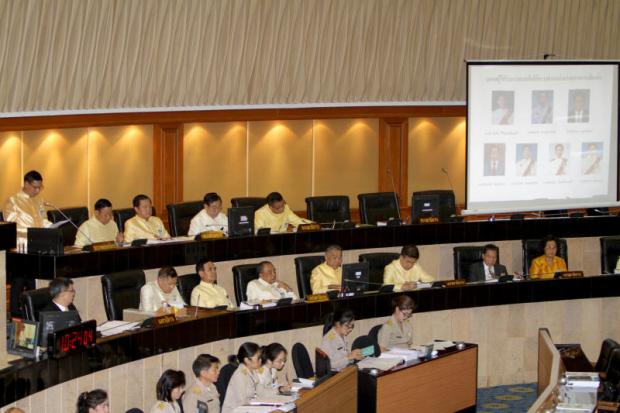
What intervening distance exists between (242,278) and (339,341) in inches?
48.4

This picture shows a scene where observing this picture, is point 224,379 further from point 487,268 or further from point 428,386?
point 487,268

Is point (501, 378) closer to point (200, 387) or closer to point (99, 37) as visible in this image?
point (200, 387)

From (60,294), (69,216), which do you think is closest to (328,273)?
(69,216)

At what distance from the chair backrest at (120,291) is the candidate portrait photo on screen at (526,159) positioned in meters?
4.81

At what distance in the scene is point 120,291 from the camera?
8883 mm

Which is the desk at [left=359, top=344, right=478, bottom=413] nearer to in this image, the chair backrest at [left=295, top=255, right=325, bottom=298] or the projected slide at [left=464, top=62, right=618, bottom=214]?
the chair backrest at [left=295, top=255, right=325, bottom=298]

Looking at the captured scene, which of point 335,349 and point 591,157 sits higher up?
point 591,157

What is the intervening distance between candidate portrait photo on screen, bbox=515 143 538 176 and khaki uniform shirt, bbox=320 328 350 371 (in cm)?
429

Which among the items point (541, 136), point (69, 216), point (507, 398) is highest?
point (541, 136)

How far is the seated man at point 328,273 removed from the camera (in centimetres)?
1001

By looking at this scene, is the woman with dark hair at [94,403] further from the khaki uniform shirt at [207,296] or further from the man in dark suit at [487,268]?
the man in dark suit at [487,268]

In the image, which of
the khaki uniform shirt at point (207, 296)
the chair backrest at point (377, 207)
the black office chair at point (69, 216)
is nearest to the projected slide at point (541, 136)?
the chair backrest at point (377, 207)

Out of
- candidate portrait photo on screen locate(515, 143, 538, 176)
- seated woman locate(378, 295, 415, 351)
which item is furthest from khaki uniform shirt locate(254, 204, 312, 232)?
candidate portrait photo on screen locate(515, 143, 538, 176)

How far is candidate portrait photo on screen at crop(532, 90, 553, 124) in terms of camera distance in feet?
40.7
